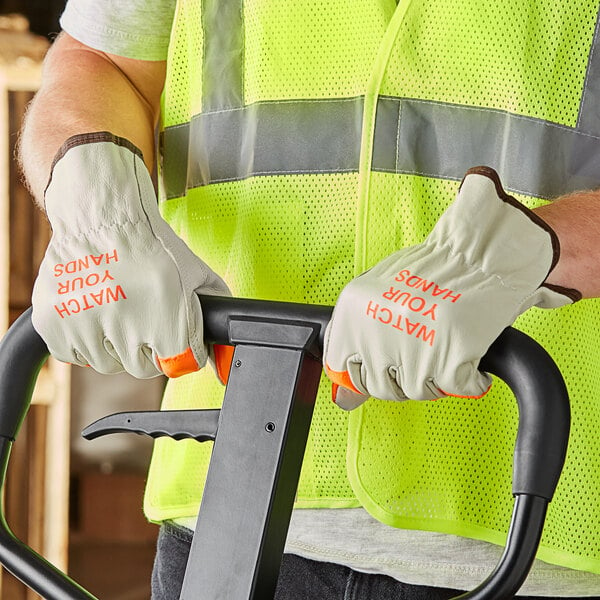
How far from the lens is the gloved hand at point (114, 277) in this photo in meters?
0.98

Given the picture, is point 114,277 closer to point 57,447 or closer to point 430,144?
point 430,144

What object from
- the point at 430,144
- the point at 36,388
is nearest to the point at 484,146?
the point at 430,144

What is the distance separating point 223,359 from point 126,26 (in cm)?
52

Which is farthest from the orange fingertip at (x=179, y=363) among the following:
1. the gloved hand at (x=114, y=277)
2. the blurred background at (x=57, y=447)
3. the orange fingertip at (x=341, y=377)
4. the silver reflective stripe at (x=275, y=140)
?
the blurred background at (x=57, y=447)

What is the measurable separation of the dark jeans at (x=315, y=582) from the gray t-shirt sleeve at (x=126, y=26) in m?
0.57

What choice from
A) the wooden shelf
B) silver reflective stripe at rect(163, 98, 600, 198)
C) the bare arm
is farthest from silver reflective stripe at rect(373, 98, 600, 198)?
the wooden shelf

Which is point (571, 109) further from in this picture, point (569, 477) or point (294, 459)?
point (294, 459)

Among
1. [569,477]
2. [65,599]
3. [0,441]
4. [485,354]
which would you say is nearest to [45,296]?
[0,441]

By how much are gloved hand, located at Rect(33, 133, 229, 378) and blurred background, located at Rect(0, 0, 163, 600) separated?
192cm

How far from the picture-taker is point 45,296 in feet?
3.28

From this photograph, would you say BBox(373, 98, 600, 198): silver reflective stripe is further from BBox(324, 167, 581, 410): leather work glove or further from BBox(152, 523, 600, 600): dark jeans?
BBox(152, 523, 600, 600): dark jeans

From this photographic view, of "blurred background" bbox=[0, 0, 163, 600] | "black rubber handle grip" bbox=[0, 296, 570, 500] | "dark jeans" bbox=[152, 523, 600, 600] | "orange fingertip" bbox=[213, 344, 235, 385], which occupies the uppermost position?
"black rubber handle grip" bbox=[0, 296, 570, 500]

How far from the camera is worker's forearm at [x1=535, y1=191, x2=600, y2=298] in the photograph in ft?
3.20

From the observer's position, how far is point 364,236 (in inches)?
44.2
